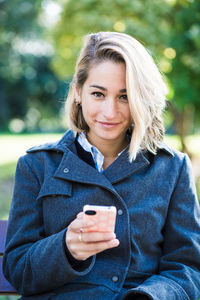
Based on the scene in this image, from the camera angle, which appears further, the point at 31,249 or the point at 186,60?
the point at 186,60

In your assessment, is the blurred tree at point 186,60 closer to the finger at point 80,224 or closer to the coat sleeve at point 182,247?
the coat sleeve at point 182,247

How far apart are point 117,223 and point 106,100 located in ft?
2.23

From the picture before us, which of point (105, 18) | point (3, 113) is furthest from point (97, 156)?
point (3, 113)

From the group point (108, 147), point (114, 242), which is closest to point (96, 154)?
point (108, 147)

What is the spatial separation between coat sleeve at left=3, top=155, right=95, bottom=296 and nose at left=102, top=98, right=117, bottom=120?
48 centimetres

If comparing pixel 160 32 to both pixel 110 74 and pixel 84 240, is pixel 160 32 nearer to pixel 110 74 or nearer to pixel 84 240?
pixel 110 74

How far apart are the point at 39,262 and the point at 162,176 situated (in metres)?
0.83

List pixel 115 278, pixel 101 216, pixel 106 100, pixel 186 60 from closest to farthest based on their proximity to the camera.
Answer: pixel 101 216 < pixel 115 278 < pixel 106 100 < pixel 186 60

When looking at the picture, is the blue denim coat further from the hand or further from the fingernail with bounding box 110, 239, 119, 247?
the fingernail with bounding box 110, 239, 119, 247

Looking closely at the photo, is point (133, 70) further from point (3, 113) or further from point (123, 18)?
point (3, 113)

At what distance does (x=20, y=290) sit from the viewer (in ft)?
7.38

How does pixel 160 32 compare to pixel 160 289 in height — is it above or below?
above

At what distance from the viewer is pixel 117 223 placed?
2.27m

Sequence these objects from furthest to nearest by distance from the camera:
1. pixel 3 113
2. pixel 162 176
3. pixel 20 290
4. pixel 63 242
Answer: pixel 3 113 < pixel 162 176 < pixel 20 290 < pixel 63 242
